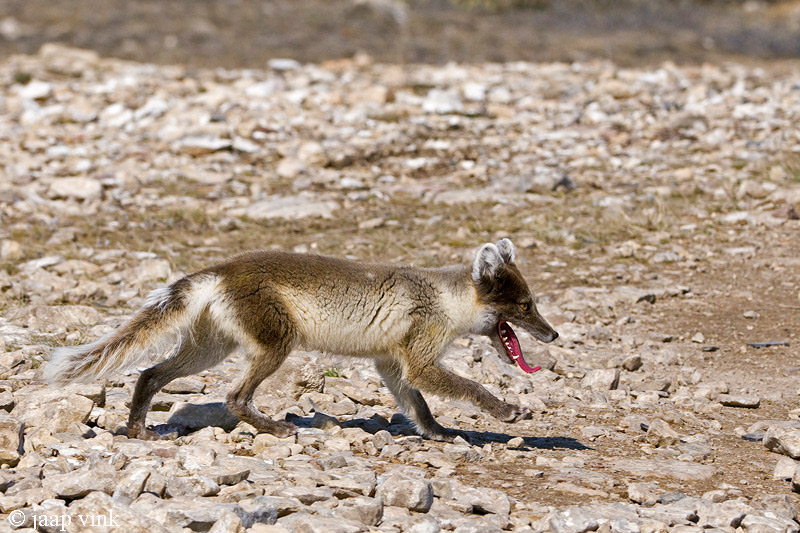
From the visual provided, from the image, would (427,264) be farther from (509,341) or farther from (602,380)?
(509,341)

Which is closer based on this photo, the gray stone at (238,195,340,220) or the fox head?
the fox head

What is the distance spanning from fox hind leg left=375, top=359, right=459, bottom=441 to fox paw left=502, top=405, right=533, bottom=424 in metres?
0.30

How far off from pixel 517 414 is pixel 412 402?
0.57 m

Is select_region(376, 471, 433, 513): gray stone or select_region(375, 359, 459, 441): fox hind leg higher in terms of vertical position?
select_region(376, 471, 433, 513): gray stone

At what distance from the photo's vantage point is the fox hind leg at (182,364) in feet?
15.5

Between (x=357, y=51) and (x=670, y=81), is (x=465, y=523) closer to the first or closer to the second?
(x=670, y=81)

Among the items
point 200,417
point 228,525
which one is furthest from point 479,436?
point 228,525

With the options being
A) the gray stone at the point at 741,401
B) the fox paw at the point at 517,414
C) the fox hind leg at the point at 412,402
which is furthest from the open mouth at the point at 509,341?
the gray stone at the point at 741,401

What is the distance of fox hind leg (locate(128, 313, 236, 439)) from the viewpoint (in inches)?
186

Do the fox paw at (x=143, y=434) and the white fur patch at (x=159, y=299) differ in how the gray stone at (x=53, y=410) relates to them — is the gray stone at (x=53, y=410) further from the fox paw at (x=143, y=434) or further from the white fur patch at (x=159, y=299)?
the white fur patch at (x=159, y=299)

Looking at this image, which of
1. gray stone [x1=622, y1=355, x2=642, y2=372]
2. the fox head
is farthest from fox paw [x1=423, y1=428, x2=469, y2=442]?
gray stone [x1=622, y1=355, x2=642, y2=372]

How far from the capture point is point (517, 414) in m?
5.06

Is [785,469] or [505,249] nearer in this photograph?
[785,469]

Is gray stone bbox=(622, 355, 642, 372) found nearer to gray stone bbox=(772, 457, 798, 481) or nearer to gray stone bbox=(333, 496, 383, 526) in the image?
gray stone bbox=(772, 457, 798, 481)
